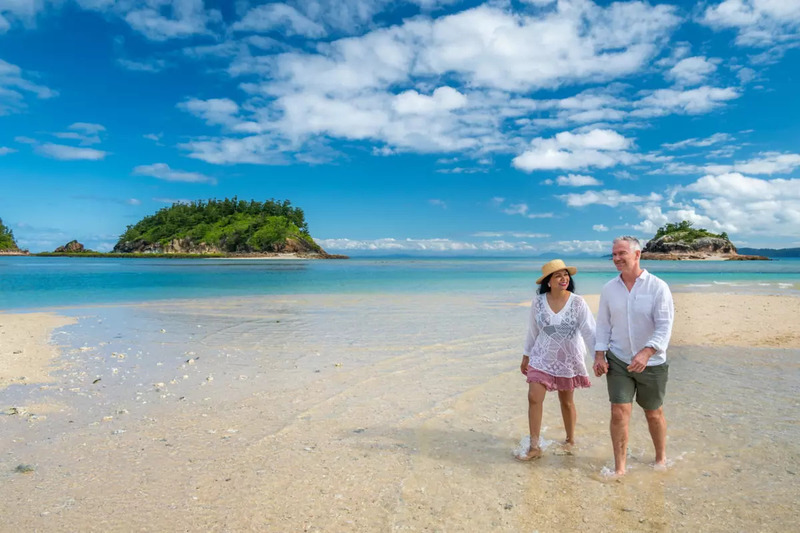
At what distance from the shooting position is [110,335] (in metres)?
14.0

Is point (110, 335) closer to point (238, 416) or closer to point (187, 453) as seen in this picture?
point (238, 416)

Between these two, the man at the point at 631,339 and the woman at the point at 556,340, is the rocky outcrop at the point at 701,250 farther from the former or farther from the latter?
the man at the point at 631,339

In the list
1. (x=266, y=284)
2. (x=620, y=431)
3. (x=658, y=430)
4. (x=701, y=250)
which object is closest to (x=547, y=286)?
(x=620, y=431)

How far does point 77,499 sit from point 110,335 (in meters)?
10.8

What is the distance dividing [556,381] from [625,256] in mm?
1628

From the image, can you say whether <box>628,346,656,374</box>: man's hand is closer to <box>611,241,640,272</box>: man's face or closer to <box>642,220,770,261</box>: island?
<box>611,241,640,272</box>: man's face

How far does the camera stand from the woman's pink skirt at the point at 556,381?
5.39 meters

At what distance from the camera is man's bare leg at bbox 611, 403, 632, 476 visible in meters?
4.92

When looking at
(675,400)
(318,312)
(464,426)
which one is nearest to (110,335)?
(318,312)

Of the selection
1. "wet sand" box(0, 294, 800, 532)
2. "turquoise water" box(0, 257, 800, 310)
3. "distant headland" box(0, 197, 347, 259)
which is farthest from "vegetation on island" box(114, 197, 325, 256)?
"wet sand" box(0, 294, 800, 532)

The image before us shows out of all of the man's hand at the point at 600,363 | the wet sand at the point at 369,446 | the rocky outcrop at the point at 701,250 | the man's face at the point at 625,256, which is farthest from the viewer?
the rocky outcrop at the point at 701,250

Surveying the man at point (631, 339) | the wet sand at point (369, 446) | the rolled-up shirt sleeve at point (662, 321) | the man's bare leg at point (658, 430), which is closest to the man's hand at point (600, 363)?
the man at point (631, 339)

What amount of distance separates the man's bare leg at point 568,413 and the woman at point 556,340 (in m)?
0.03

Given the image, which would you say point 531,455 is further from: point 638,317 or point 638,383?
point 638,317
